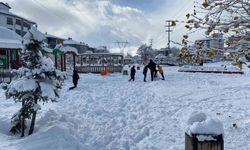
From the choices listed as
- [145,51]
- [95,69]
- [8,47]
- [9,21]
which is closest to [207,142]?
[8,47]

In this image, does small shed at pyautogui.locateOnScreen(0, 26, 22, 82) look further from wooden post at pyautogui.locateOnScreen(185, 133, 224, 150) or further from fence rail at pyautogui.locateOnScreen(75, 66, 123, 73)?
wooden post at pyautogui.locateOnScreen(185, 133, 224, 150)

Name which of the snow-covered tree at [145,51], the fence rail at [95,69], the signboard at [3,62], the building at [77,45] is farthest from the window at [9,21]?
the snow-covered tree at [145,51]

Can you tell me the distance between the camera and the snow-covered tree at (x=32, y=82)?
865 cm

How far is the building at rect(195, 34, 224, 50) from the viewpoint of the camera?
4.76 m

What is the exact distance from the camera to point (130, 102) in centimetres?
1345

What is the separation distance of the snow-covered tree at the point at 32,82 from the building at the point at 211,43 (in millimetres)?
5035

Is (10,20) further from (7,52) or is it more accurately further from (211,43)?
(211,43)

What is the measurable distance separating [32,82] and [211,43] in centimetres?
539

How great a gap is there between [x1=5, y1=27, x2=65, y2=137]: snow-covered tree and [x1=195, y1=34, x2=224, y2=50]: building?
5.03 meters

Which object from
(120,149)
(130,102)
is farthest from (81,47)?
(120,149)

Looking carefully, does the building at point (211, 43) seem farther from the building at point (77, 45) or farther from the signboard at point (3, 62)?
the building at point (77, 45)

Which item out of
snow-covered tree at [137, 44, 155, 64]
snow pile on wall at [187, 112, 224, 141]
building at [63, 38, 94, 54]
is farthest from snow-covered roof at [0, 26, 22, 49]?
snow-covered tree at [137, 44, 155, 64]

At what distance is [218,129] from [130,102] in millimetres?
9625

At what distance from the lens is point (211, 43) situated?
5023 millimetres
